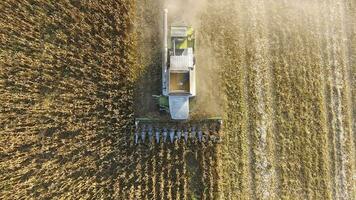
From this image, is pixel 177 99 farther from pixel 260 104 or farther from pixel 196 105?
pixel 260 104

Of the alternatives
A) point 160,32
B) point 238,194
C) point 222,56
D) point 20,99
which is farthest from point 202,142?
point 20,99

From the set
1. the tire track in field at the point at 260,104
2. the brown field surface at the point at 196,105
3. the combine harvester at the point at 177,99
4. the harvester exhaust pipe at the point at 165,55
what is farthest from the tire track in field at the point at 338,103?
the harvester exhaust pipe at the point at 165,55

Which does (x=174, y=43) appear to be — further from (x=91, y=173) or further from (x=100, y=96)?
(x=91, y=173)

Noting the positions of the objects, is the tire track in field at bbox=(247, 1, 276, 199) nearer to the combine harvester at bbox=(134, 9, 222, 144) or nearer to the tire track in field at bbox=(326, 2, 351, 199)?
the combine harvester at bbox=(134, 9, 222, 144)

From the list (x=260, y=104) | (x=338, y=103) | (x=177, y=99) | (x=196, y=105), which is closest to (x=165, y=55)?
(x=177, y=99)

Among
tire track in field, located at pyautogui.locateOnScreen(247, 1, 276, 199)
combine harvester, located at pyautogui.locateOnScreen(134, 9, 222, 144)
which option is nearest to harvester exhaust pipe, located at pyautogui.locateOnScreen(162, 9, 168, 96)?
combine harvester, located at pyautogui.locateOnScreen(134, 9, 222, 144)
